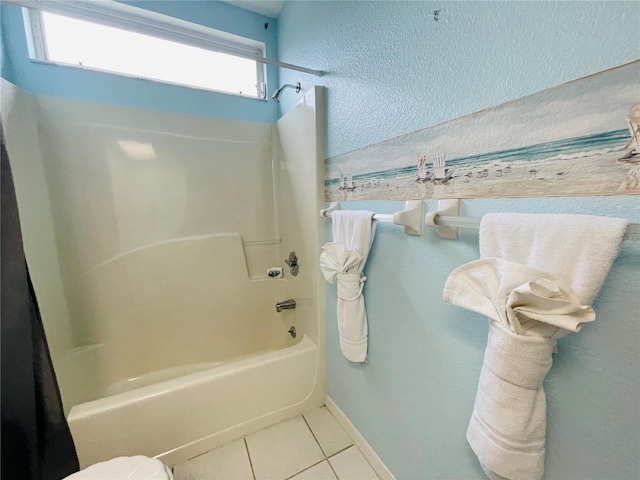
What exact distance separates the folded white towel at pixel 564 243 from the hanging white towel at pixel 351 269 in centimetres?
42

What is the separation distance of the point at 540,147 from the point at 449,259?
1.03 ft

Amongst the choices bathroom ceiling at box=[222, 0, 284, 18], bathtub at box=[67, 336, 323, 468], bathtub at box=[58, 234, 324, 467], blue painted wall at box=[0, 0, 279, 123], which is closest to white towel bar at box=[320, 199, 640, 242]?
bathtub at box=[58, 234, 324, 467]

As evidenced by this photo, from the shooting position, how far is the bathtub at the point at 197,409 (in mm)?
934

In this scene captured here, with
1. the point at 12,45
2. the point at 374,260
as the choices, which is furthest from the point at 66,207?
the point at 374,260

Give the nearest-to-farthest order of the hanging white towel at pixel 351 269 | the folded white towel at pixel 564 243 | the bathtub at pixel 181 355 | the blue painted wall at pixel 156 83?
the folded white towel at pixel 564 243, the hanging white towel at pixel 351 269, the bathtub at pixel 181 355, the blue painted wall at pixel 156 83

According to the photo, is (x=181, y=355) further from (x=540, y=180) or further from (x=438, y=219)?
(x=540, y=180)

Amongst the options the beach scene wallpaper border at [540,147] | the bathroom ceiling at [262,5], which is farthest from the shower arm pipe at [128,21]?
the beach scene wallpaper border at [540,147]

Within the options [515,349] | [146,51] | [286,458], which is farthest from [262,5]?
[286,458]

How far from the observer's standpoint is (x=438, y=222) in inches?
24.4

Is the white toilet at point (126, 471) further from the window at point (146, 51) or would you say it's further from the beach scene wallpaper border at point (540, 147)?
the window at point (146, 51)

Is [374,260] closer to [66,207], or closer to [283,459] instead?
[283,459]

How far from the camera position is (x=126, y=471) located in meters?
0.74

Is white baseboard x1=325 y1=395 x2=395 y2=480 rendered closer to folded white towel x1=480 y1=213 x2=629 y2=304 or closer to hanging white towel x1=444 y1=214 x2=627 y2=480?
hanging white towel x1=444 y1=214 x2=627 y2=480

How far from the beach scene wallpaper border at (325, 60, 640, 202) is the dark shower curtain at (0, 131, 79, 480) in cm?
137
